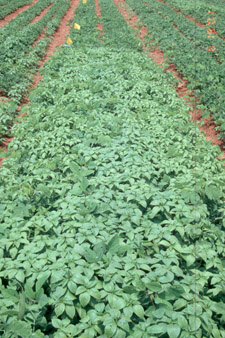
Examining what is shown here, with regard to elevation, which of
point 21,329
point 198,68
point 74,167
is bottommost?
point 21,329

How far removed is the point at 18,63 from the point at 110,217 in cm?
842

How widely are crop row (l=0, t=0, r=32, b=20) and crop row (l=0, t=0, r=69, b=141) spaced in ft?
12.0

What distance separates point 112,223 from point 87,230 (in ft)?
0.97

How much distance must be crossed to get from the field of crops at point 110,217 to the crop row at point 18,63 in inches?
4.9

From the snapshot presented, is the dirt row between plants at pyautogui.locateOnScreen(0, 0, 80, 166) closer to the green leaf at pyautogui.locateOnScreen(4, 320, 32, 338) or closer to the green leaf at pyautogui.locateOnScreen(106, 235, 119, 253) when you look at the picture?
the green leaf at pyautogui.locateOnScreen(106, 235, 119, 253)

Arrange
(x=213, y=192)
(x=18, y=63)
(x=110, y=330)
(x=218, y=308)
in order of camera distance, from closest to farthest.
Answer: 1. (x=110, y=330)
2. (x=218, y=308)
3. (x=213, y=192)
4. (x=18, y=63)

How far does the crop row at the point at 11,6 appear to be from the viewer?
17.9 meters

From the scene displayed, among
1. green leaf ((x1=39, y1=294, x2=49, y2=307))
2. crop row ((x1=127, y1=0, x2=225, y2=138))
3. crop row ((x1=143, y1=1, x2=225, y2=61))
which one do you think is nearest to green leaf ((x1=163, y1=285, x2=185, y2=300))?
green leaf ((x1=39, y1=294, x2=49, y2=307))

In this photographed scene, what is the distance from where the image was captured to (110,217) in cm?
316

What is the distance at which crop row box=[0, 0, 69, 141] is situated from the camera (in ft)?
23.2

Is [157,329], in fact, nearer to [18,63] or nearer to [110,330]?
[110,330]

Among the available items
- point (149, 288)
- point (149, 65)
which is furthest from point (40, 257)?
point (149, 65)

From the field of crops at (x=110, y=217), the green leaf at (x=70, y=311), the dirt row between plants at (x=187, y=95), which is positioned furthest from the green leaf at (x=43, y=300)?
the dirt row between plants at (x=187, y=95)

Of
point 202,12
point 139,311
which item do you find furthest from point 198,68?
point 202,12
